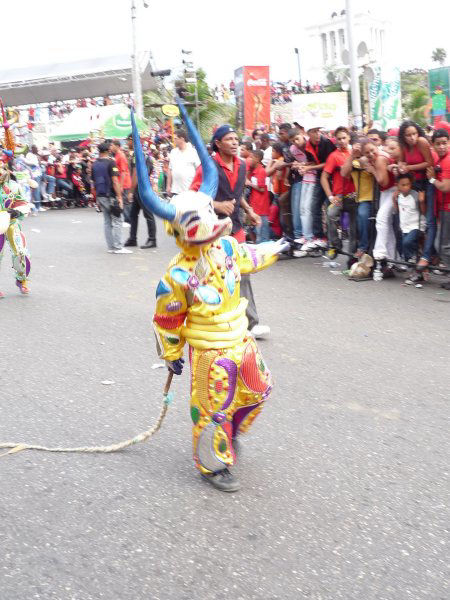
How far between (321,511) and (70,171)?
20877mm

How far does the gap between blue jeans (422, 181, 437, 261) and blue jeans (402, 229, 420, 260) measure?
135mm

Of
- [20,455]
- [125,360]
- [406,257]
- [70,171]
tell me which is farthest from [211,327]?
[70,171]

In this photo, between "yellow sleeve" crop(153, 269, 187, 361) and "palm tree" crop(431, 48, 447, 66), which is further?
"palm tree" crop(431, 48, 447, 66)

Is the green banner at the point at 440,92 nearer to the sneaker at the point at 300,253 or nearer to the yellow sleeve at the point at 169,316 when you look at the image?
the sneaker at the point at 300,253

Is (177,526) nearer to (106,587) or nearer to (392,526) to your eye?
(106,587)

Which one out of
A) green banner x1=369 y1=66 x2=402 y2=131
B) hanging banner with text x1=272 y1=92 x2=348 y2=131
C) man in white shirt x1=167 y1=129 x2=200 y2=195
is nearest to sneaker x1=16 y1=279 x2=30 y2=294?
man in white shirt x1=167 y1=129 x2=200 y2=195

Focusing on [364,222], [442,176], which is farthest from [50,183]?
[442,176]

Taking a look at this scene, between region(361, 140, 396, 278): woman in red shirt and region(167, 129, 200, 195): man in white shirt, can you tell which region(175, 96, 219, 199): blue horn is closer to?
region(361, 140, 396, 278): woman in red shirt

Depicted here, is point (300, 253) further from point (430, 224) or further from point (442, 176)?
point (442, 176)

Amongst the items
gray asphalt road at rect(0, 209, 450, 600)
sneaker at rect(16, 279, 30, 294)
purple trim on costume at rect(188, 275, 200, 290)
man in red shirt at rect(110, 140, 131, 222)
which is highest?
man in red shirt at rect(110, 140, 131, 222)

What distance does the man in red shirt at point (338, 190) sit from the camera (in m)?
10.0

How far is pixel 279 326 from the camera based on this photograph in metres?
7.46

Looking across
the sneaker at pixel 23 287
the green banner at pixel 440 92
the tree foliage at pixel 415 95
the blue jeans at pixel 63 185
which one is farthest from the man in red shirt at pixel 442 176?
the tree foliage at pixel 415 95

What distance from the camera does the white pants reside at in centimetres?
923
